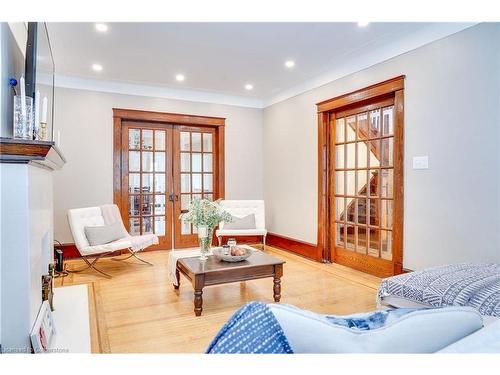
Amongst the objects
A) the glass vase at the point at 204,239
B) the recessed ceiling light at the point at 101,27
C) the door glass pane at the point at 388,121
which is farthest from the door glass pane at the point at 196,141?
the door glass pane at the point at 388,121

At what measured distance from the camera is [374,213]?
379 cm

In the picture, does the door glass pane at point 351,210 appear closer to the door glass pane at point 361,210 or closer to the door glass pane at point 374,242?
the door glass pane at point 361,210

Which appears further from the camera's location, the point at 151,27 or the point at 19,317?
the point at 151,27

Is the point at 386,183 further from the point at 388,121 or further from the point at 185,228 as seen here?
the point at 185,228

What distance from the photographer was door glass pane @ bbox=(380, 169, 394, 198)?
3.56 metres

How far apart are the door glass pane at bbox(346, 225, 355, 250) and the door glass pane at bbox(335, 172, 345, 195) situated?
472 millimetres

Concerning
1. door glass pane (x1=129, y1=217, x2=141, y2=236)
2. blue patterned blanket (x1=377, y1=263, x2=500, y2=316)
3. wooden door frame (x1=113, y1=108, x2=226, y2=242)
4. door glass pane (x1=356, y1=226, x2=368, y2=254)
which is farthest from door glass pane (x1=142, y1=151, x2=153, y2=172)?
blue patterned blanket (x1=377, y1=263, x2=500, y2=316)

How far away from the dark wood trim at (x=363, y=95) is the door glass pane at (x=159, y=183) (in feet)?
8.62

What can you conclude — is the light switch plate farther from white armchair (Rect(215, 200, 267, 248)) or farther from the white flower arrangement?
white armchair (Rect(215, 200, 267, 248))

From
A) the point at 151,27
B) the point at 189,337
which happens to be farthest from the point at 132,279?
the point at 151,27

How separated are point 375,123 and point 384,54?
2.45 ft
